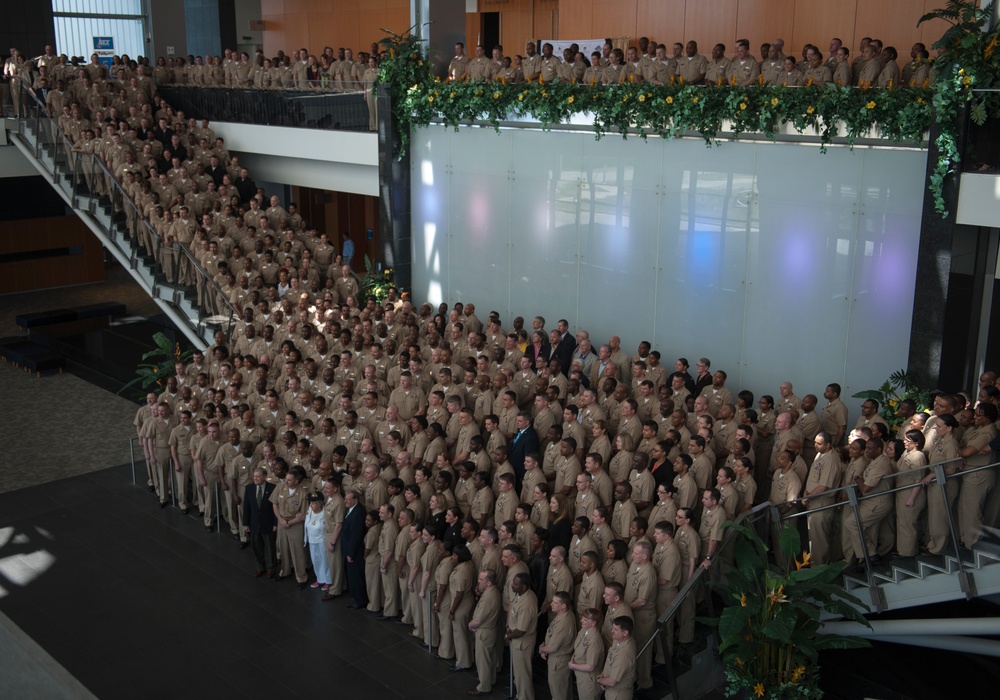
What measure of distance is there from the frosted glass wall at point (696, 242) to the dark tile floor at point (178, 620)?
19.6ft

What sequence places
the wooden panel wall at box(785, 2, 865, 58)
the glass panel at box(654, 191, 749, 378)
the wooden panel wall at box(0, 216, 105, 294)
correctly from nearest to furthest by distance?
the glass panel at box(654, 191, 749, 378) → the wooden panel wall at box(785, 2, 865, 58) → the wooden panel wall at box(0, 216, 105, 294)

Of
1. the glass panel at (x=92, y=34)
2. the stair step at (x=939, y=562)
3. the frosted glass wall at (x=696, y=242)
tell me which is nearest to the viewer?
the stair step at (x=939, y=562)

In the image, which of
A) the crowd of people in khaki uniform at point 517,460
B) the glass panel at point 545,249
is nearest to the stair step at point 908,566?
the crowd of people in khaki uniform at point 517,460

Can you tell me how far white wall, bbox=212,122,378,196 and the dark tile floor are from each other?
8.15 meters

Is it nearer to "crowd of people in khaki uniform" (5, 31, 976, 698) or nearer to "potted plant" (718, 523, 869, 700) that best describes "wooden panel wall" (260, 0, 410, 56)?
"crowd of people in khaki uniform" (5, 31, 976, 698)

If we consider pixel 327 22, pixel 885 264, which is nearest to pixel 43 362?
pixel 327 22

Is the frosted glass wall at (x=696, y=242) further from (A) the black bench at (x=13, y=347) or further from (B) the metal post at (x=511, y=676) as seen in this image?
(A) the black bench at (x=13, y=347)

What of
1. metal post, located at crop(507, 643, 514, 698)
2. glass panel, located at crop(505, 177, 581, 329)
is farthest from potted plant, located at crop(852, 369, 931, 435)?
glass panel, located at crop(505, 177, 581, 329)

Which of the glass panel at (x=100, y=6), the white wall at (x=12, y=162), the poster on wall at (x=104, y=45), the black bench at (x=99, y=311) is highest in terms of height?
the glass panel at (x=100, y=6)

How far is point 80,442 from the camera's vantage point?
15.8 m

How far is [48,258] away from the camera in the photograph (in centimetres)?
2745

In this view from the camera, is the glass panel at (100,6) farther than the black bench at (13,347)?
Yes

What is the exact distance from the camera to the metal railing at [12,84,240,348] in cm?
1664

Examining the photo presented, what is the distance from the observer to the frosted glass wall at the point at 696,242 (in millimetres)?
11781
